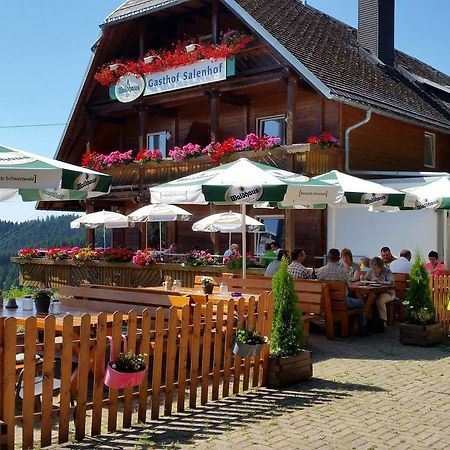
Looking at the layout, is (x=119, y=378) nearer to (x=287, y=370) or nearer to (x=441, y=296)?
(x=287, y=370)

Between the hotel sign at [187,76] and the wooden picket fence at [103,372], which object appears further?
the hotel sign at [187,76]

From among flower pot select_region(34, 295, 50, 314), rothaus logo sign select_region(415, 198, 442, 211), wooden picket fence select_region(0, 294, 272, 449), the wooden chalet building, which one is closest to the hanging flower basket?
wooden picket fence select_region(0, 294, 272, 449)

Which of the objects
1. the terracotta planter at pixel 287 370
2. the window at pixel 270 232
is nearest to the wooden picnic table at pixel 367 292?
the terracotta planter at pixel 287 370

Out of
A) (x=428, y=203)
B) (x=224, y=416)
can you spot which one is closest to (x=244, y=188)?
(x=224, y=416)

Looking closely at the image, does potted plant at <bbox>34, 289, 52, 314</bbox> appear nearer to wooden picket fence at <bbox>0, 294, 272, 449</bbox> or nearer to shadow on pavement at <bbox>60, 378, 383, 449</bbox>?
wooden picket fence at <bbox>0, 294, 272, 449</bbox>

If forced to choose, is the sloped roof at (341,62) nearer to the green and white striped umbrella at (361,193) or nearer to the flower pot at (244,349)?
the green and white striped umbrella at (361,193)

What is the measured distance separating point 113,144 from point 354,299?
1875 cm

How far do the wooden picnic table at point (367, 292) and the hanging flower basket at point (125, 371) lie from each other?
648 centimetres

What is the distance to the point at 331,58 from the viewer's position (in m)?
21.5

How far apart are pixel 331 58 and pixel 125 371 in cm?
1770

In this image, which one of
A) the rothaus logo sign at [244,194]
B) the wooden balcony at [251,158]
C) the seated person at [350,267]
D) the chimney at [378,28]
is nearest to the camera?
the rothaus logo sign at [244,194]

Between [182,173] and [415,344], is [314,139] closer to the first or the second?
[182,173]

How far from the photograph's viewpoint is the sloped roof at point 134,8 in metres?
22.1

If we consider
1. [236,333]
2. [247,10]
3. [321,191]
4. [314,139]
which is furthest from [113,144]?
[236,333]
